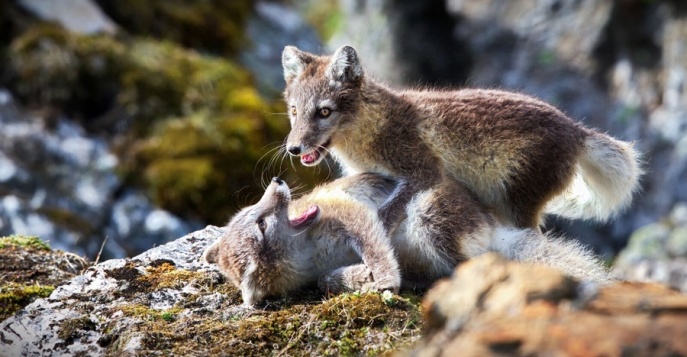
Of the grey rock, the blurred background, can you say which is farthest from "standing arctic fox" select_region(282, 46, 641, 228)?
the blurred background

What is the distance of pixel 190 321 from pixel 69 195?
257 inches

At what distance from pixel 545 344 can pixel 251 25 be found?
1445 centimetres

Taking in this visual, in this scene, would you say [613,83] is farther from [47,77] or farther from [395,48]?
[47,77]

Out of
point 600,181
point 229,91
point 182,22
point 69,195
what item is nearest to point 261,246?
point 600,181

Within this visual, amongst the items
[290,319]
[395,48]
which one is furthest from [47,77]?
[290,319]

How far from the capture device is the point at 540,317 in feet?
9.55

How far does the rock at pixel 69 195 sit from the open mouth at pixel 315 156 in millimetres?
4515

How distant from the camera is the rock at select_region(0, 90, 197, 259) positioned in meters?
10.5

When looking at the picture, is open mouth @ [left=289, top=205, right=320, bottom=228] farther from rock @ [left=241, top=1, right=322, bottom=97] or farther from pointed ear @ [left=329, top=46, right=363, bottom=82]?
rock @ [left=241, top=1, right=322, bottom=97]

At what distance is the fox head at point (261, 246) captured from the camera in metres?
5.82

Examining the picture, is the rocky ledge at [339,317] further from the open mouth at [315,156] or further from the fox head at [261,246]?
the open mouth at [315,156]

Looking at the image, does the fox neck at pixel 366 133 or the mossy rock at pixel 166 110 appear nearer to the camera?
the fox neck at pixel 366 133

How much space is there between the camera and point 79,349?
17.4ft

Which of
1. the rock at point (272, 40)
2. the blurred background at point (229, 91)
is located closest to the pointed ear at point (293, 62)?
the blurred background at point (229, 91)
